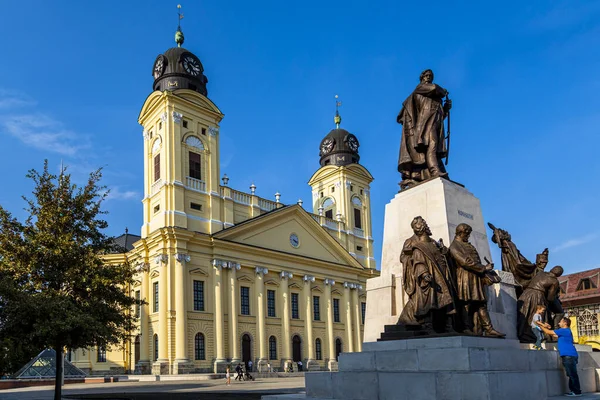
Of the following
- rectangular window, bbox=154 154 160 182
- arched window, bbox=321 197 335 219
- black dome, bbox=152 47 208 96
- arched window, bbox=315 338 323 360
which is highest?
black dome, bbox=152 47 208 96

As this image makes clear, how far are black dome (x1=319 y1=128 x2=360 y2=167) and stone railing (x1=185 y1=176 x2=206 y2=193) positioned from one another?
62.2ft

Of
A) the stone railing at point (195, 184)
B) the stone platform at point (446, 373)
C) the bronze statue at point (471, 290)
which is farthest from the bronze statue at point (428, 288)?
the stone railing at point (195, 184)

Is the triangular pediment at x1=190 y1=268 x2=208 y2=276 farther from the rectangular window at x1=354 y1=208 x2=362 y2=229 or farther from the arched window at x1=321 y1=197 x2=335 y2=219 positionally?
the rectangular window at x1=354 y1=208 x2=362 y2=229

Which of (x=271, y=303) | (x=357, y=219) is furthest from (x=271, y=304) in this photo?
(x=357, y=219)

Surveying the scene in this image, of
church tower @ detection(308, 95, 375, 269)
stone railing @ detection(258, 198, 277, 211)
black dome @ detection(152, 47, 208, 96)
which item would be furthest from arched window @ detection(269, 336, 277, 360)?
black dome @ detection(152, 47, 208, 96)

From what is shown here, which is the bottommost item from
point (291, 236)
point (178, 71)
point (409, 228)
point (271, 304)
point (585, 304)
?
point (585, 304)

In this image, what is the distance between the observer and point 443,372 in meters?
7.16

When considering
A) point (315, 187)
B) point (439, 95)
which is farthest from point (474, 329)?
point (315, 187)

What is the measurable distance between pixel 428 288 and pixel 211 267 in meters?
34.8

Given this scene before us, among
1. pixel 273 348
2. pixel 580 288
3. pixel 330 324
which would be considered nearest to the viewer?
pixel 580 288

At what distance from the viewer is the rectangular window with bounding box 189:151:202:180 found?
140ft

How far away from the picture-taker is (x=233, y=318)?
41719 mm

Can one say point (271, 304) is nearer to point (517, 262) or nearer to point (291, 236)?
point (291, 236)

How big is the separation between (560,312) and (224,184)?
36335mm
